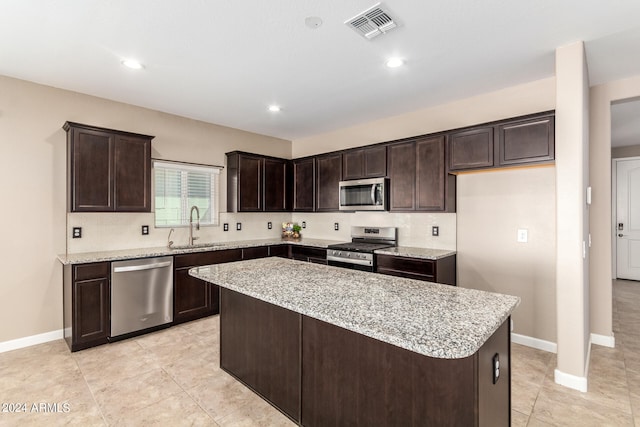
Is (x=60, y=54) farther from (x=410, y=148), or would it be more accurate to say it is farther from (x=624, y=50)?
(x=624, y=50)

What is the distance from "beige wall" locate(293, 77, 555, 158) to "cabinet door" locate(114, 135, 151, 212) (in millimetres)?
2743

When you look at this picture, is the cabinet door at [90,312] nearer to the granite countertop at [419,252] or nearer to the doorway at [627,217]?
the granite countertop at [419,252]

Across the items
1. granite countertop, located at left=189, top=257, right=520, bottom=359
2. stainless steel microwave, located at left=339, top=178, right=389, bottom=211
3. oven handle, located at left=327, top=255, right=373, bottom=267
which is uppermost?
stainless steel microwave, located at left=339, top=178, right=389, bottom=211

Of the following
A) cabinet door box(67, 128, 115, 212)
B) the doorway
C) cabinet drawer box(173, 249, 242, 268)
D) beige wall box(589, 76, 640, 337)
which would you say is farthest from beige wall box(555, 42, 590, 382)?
the doorway

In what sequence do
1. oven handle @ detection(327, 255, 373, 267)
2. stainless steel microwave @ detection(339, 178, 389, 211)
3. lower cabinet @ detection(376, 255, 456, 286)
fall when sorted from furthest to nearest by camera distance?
stainless steel microwave @ detection(339, 178, 389, 211) < oven handle @ detection(327, 255, 373, 267) < lower cabinet @ detection(376, 255, 456, 286)

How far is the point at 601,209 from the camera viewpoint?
129 inches

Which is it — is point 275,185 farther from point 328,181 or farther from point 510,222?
point 510,222

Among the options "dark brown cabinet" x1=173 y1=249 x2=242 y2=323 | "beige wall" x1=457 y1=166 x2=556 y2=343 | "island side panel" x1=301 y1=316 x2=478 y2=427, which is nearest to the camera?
"island side panel" x1=301 y1=316 x2=478 y2=427

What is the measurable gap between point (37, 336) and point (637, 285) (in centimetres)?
908

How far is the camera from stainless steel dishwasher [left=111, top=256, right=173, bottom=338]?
3270 millimetres

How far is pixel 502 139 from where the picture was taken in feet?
10.1

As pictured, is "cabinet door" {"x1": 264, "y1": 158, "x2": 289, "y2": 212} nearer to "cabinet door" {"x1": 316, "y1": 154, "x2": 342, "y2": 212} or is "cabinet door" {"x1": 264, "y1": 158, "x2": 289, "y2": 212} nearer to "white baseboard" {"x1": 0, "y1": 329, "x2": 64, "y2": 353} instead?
"cabinet door" {"x1": 316, "y1": 154, "x2": 342, "y2": 212}

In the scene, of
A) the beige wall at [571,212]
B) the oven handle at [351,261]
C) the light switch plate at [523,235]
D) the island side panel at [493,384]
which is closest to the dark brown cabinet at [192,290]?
the oven handle at [351,261]

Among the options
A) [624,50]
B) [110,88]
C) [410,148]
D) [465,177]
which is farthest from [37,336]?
[624,50]
